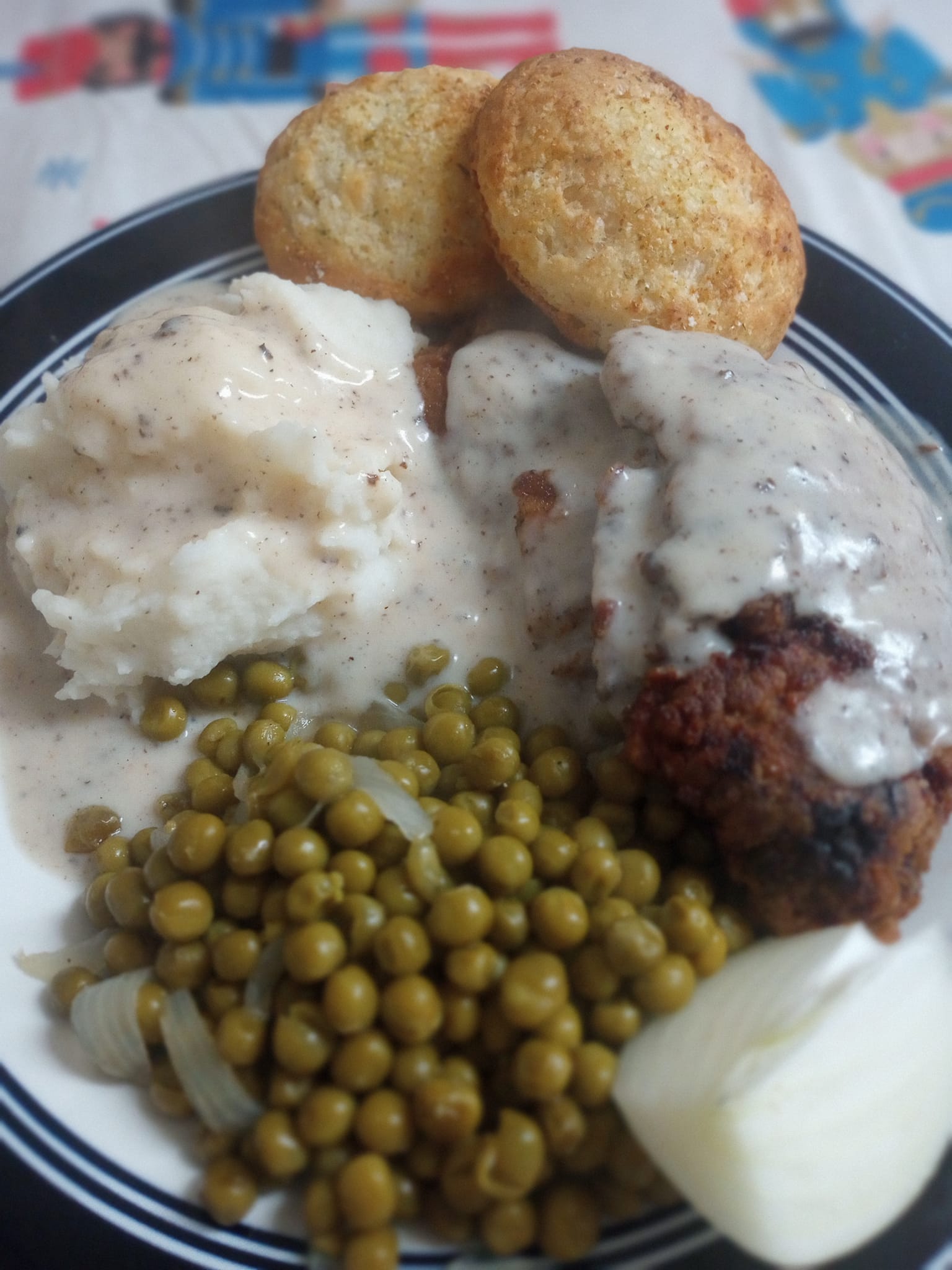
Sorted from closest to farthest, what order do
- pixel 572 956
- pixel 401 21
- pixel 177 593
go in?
pixel 572 956
pixel 177 593
pixel 401 21

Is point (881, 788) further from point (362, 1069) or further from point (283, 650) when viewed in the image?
point (283, 650)

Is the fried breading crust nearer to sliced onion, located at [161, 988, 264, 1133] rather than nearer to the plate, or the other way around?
the plate

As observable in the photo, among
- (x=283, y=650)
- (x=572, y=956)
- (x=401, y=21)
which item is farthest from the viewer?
(x=401, y=21)

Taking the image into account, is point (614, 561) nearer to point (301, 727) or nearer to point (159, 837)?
point (301, 727)

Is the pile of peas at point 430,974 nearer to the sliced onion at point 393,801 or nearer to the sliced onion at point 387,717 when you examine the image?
the sliced onion at point 393,801

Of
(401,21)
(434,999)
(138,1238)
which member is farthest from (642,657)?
(401,21)

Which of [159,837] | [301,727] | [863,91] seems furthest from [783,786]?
[863,91]
